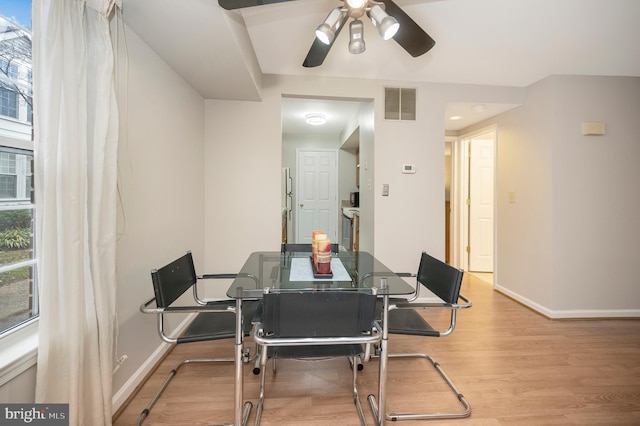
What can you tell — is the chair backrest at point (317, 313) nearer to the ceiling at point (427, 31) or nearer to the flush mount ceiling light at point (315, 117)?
the ceiling at point (427, 31)

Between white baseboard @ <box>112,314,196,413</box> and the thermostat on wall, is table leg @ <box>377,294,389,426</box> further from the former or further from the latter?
the thermostat on wall

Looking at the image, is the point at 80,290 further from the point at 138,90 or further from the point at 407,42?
the point at 407,42

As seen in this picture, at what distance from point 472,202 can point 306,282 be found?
11.6ft

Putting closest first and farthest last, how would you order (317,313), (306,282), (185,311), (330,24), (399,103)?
(317,313), (185,311), (306,282), (330,24), (399,103)

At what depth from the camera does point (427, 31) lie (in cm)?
197

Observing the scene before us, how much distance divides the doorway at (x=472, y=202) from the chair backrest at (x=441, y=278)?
2624 mm

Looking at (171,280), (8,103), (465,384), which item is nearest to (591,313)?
(465,384)

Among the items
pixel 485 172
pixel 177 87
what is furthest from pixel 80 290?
pixel 485 172

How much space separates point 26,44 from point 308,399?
210 centimetres

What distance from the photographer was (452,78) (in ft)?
8.95

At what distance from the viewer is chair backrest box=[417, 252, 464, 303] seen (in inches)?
55.9

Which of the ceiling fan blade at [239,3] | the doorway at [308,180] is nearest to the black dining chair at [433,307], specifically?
the ceiling fan blade at [239,3]

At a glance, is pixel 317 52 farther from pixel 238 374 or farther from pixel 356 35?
pixel 238 374

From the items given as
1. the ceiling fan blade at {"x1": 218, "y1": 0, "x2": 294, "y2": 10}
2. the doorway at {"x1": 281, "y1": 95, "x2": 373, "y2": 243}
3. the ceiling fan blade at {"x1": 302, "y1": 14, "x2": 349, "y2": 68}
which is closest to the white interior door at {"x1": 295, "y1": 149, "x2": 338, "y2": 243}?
the doorway at {"x1": 281, "y1": 95, "x2": 373, "y2": 243}
